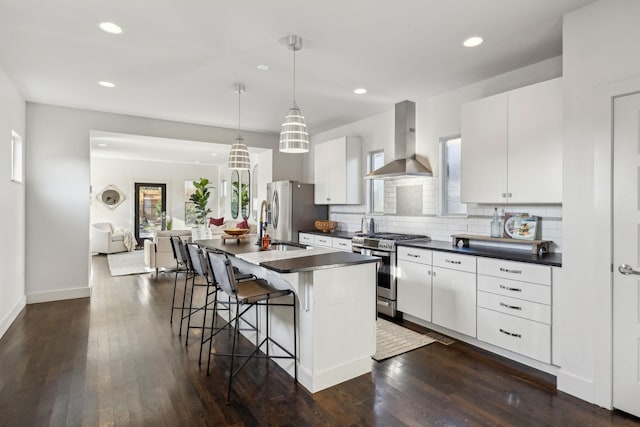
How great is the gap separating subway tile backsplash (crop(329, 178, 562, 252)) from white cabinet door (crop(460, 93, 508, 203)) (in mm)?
355

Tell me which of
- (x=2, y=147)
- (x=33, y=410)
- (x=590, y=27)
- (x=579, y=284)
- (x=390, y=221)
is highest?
(x=590, y=27)

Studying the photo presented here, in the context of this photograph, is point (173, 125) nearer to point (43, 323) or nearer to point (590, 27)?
point (43, 323)

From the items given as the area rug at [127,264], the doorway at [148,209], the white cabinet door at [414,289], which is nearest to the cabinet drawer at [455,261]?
the white cabinet door at [414,289]

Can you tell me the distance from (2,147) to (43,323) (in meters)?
1.91

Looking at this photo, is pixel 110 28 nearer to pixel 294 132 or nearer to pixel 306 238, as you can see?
pixel 294 132

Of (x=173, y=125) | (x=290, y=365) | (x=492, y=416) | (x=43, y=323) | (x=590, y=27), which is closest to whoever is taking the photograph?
(x=492, y=416)

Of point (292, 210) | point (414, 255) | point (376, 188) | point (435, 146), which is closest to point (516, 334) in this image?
point (414, 255)

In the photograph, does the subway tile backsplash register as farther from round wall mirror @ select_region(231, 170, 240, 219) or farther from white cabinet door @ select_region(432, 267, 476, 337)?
round wall mirror @ select_region(231, 170, 240, 219)

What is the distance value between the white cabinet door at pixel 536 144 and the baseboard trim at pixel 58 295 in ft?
18.0

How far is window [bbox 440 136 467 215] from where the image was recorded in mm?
4199

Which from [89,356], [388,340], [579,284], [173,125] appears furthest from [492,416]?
[173,125]

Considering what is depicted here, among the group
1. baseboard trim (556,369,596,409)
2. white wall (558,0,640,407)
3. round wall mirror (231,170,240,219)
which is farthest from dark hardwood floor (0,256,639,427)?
round wall mirror (231,170,240,219)

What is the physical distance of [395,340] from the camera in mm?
3457

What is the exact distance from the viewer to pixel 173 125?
562cm
